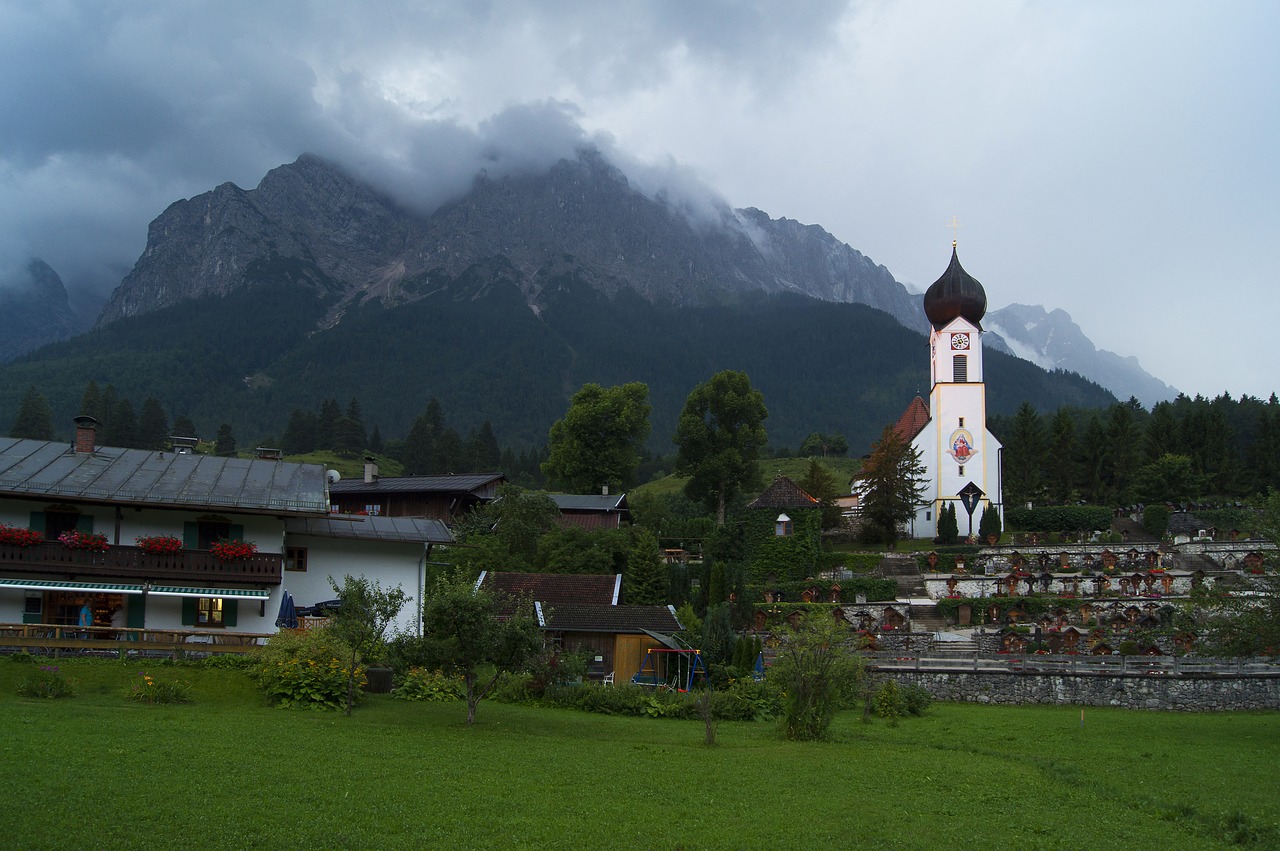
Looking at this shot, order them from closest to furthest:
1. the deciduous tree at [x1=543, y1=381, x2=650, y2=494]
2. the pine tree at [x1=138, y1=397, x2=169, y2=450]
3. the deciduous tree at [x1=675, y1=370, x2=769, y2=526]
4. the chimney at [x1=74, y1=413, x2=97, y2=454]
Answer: the chimney at [x1=74, y1=413, x2=97, y2=454], the deciduous tree at [x1=675, y1=370, x2=769, y2=526], the deciduous tree at [x1=543, y1=381, x2=650, y2=494], the pine tree at [x1=138, y1=397, x2=169, y2=450]

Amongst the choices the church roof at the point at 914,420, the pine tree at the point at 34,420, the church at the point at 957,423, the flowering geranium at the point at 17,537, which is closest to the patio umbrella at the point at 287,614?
the flowering geranium at the point at 17,537

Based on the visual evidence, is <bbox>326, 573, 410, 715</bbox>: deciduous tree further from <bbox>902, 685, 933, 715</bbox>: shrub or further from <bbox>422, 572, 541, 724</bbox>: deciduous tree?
<bbox>902, 685, 933, 715</bbox>: shrub

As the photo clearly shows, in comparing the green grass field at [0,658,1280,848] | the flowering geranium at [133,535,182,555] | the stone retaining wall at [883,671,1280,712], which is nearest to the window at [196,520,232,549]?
the flowering geranium at [133,535,182,555]

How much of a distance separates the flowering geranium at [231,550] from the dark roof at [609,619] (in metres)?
9.02

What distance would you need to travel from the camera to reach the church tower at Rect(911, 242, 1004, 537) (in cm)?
5962

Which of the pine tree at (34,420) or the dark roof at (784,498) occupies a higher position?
the pine tree at (34,420)

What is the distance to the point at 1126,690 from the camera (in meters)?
29.8

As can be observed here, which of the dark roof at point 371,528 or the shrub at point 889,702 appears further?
the dark roof at point 371,528

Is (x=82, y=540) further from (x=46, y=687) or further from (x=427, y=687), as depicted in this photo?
(x=427, y=687)

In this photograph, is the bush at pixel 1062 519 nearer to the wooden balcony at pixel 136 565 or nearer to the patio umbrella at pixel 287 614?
the patio umbrella at pixel 287 614

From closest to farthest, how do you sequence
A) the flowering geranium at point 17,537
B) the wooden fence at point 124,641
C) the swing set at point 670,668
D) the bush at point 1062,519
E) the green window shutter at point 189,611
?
the wooden fence at point 124,641
the flowering geranium at point 17,537
the green window shutter at point 189,611
the swing set at point 670,668
the bush at point 1062,519

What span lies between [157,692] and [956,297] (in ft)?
177

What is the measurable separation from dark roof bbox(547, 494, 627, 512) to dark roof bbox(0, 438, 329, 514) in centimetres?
2767

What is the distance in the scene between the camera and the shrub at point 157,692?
63.5ft
